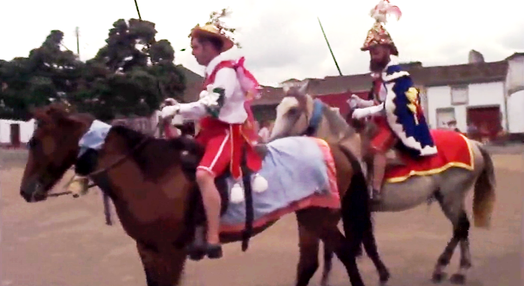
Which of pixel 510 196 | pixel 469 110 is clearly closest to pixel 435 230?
pixel 510 196

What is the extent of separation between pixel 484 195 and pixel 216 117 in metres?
3.26

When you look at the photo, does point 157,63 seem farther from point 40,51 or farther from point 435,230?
point 435,230

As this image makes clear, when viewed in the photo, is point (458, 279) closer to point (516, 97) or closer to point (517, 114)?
point (516, 97)

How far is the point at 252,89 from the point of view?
154 inches

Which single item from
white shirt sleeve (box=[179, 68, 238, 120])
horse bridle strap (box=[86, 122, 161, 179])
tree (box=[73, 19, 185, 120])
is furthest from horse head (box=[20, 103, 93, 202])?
tree (box=[73, 19, 185, 120])

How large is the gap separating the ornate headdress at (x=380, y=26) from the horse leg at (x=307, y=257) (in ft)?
5.59

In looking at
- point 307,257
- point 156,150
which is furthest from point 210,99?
point 307,257

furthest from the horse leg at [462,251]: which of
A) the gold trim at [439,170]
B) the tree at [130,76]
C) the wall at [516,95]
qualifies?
the wall at [516,95]

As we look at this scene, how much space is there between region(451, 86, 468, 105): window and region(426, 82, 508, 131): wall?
18cm

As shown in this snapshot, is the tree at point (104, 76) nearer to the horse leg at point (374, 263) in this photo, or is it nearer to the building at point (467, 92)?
the horse leg at point (374, 263)

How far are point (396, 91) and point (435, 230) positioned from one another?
3476 mm

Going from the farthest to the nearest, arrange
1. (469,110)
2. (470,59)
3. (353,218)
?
(470,59) → (469,110) → (353,218)

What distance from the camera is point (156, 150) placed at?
385 centimetres

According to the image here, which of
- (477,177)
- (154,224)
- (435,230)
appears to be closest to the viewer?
(154,224)
